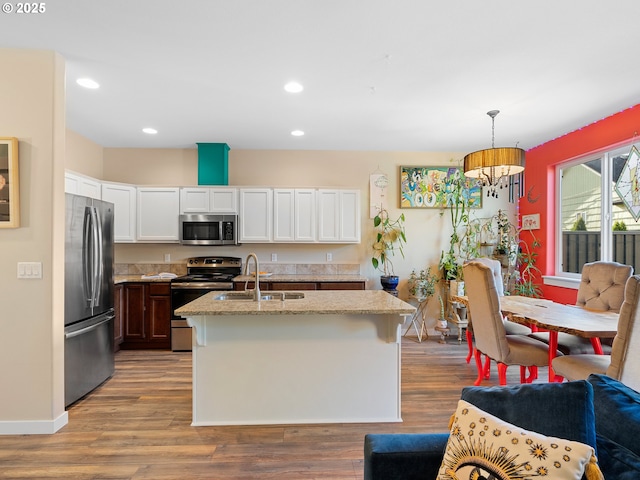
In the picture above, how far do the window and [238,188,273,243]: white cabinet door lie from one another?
386cm

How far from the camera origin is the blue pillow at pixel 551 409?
1067mm

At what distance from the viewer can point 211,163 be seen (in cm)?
468

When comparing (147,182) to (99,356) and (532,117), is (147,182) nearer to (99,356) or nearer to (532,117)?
(99,356)

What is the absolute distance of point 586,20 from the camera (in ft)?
6.90

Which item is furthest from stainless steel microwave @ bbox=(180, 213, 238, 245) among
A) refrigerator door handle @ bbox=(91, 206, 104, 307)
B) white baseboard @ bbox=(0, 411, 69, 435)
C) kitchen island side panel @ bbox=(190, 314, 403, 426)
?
white baseboard @ bbox=(0, 411, 69, 435)

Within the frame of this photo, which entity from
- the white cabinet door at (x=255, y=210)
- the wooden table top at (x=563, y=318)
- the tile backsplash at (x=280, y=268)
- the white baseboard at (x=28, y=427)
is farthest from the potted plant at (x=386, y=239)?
the white baseboard at (x=28, y=427)

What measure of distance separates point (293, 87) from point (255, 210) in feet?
6.44

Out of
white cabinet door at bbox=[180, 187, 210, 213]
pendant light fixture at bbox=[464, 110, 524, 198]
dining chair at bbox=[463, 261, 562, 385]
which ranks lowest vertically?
dining chair at bbox=[463, 261, 562, 385]

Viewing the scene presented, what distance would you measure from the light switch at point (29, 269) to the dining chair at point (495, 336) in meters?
3.28

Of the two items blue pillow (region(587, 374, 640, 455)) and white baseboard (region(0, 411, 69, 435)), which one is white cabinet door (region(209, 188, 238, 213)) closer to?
white baseboard (region(0, 411, 69, 435))

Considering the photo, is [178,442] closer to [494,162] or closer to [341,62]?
[341,62]

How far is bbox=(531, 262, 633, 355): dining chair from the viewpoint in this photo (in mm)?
2848

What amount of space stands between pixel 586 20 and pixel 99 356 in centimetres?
453

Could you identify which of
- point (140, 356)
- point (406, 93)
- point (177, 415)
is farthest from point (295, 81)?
point (140, 356)
